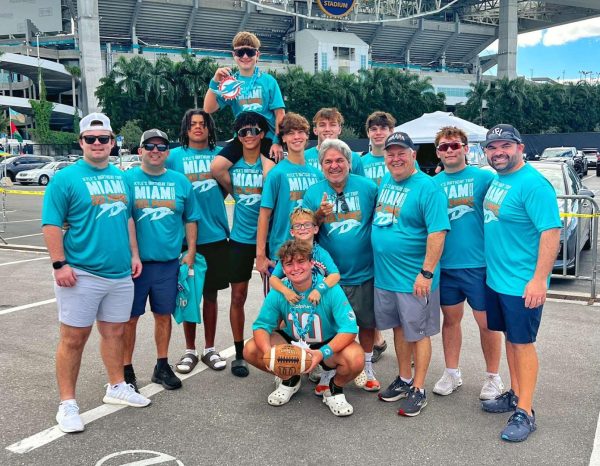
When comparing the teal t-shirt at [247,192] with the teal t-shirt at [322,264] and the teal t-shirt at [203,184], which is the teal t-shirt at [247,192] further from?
the teal t-shirt at [322,264]

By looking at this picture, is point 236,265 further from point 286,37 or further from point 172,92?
point 286,37

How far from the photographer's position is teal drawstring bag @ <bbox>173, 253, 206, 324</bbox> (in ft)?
15.8

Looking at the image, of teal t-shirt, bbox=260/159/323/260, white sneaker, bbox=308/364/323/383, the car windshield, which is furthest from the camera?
the car windshield

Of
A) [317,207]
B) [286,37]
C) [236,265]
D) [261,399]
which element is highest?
[286,37]

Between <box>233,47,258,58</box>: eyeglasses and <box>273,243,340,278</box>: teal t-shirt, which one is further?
<box>233,47,258,58</box>: eyeglasses

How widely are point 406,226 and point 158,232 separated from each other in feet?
6.34

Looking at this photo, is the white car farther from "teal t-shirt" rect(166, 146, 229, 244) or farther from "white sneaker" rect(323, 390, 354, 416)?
"white sneaker" rect(323, 390, 354, 416)

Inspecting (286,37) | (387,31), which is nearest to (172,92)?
Result: (286,37)

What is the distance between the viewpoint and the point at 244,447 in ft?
12.1

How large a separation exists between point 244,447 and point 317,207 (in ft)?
5.98

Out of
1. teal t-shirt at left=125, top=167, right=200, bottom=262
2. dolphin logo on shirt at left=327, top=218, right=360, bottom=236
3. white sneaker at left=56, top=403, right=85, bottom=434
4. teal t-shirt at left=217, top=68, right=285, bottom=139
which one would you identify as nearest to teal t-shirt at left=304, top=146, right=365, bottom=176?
teal t-shirt at left=217, top=68, right=285, bottom=139

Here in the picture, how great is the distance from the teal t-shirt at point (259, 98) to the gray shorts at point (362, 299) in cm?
174

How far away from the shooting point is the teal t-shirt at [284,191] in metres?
4.73

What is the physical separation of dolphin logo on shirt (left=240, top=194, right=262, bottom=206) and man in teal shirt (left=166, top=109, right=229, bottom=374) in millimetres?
230
